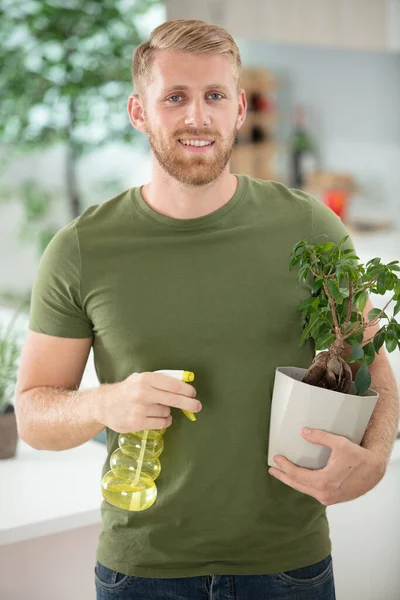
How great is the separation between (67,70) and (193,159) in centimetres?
412

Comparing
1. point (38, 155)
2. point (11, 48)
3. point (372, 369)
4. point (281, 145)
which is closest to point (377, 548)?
point (372, 369)

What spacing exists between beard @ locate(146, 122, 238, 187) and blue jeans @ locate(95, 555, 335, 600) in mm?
604

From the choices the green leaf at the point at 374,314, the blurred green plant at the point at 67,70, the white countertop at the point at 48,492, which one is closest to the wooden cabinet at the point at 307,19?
the blurred green plant at the point at 67,70

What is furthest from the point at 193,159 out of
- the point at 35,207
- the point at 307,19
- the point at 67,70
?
the point at 35,207

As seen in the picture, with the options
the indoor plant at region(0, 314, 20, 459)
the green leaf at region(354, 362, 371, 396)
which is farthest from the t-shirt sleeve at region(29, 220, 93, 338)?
the indoor plant at region(0, 314, 20, 459)

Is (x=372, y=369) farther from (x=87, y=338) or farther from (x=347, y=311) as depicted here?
(x=87, y=338)

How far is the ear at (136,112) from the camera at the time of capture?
132 cm

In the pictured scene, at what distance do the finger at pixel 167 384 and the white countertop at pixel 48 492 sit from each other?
2.08ft

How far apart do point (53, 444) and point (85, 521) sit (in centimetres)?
42

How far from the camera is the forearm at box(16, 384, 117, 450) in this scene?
1200mm

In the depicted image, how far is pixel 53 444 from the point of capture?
50.4 inches

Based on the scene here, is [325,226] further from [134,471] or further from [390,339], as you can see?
[134,471]

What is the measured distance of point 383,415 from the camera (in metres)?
1.23

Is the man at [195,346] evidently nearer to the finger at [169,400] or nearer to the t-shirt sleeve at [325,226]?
the t-shirt sleeve at [325,226]
